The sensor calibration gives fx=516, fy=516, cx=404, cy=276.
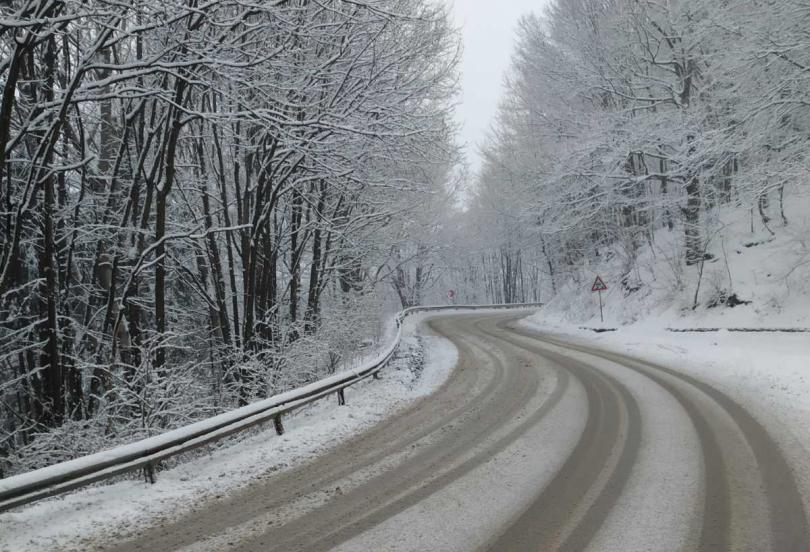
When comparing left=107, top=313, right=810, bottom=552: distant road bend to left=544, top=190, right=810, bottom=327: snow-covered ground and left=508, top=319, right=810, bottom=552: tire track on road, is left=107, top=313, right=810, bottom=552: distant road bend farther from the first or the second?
left=544, top=190, right=810, bottom=327: snow-covered ground

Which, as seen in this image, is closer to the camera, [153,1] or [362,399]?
[153,1]

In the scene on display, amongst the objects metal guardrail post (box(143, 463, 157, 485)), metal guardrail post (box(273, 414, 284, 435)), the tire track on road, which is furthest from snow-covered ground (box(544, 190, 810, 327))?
metal guardrail post (box(143, 463, 157, 485))

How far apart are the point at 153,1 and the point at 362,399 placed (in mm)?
7861

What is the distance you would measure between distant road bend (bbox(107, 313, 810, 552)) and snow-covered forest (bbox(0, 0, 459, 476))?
130 inches

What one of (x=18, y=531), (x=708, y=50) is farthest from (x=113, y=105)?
(x=708, y=50)

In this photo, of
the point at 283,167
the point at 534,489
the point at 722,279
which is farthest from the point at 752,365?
the point at 283,167

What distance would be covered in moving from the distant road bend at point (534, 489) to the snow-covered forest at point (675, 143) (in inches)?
379

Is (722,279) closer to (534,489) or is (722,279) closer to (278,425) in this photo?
(534,489)

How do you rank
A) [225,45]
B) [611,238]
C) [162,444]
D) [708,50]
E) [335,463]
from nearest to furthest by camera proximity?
[162,444], [335,463], [225,45], [708,50], [611,238]

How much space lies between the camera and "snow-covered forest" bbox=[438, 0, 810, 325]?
14695mm

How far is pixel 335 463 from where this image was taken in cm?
680

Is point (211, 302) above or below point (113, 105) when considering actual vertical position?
below

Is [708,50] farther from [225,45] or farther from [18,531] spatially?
[18,531]

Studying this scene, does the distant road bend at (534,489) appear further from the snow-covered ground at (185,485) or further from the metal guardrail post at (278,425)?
the metal guardrail post at (278,425)
